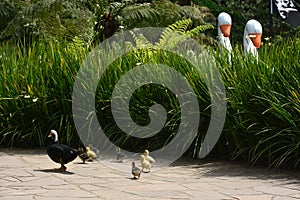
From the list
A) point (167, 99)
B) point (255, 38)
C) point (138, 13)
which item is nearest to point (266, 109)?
point (167, 99)

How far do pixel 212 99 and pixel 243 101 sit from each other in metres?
0.26

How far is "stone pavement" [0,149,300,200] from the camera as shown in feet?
13.2

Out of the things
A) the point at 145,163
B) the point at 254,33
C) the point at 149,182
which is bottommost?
the point at 149,182

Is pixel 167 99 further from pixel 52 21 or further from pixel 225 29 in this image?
pixel 52 21

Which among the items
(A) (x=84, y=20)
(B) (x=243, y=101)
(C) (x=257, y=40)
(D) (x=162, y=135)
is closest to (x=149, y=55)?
(D) (x=162, y=135)

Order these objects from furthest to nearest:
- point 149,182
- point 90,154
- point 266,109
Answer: point 90,154 → point 266,109 → point 149,182

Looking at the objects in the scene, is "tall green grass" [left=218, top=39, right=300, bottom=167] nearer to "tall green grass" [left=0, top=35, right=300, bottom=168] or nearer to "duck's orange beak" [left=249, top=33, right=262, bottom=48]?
"tall green grass" [left=0, top=35, right=300, bottom=168]

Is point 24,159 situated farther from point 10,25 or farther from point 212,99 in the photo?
point 10,25

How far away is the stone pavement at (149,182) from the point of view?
13.2 ft

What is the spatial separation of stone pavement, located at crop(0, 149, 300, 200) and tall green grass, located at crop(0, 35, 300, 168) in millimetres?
257

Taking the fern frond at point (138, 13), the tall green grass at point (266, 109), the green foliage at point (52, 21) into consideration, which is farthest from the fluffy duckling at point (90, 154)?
the fern frond at point (138, 13)

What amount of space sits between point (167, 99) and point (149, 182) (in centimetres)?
129

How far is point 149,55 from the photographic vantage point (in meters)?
6.07

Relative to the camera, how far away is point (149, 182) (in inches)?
177
